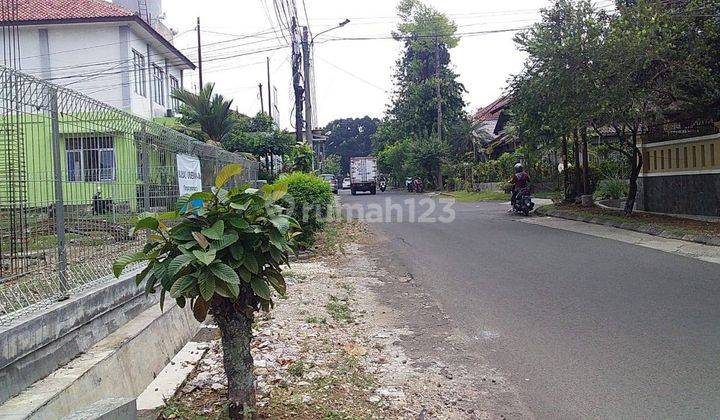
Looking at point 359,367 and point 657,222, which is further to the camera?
point 657,222

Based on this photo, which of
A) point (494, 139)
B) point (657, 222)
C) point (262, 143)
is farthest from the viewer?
point (494, 139)

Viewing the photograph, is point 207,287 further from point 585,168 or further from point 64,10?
point 64,10

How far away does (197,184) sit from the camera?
9.63 metres

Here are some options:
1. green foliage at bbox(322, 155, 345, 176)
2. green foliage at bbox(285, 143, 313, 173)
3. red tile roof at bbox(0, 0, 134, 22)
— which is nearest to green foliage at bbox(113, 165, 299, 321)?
green foliage at bbox(285, 143, 313, 173)

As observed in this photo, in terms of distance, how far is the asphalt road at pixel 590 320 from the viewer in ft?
16.0

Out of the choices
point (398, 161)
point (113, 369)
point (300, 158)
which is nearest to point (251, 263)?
point (113, 369)

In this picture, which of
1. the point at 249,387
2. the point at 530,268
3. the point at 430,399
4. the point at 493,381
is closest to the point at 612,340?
the point at 493,381

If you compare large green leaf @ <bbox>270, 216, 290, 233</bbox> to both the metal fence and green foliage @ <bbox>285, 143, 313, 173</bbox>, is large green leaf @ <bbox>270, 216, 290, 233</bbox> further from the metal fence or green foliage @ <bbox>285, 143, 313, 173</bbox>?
green foliage @ <bbox>285, 143, 313, 173</bbox>

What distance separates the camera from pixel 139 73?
26.5 m

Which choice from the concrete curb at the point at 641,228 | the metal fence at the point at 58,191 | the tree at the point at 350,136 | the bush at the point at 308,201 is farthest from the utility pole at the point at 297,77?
the tree at the point at 350,136

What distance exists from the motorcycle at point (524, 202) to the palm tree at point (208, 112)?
10.6 m

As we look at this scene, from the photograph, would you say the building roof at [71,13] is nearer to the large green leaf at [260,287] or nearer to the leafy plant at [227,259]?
the leafy plant at [227,259]

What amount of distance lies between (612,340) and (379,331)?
2490mm

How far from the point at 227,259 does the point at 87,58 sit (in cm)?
2476
